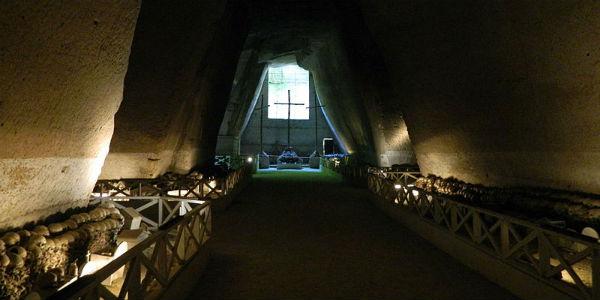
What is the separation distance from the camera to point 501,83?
747 centimetres

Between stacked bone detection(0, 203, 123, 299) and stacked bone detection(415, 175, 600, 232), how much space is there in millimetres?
7673

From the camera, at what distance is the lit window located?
3956cm

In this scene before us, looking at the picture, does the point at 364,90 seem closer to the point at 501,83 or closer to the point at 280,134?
the point at 501,83

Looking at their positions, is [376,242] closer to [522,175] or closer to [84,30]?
[522,175]

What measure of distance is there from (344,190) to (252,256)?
10.6 metres

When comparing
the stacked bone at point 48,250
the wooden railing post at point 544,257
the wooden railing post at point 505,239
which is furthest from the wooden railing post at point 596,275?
the stacked bone at point 48,250

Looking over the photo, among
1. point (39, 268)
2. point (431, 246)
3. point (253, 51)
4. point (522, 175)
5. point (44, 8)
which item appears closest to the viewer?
point (44, 8)

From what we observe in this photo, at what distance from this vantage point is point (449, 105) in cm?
975

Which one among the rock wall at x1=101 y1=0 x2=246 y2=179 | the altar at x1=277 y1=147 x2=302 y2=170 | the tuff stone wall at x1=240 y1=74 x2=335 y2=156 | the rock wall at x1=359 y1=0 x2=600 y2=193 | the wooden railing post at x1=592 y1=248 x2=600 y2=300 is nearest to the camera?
the wooden railing post at x1=592 y1=248 x2=600 y2=300

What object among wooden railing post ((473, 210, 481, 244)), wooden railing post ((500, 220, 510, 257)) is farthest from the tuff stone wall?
wooden railing post ((500, 220, 510, 257))

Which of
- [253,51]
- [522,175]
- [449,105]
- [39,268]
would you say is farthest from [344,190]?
[39,268]

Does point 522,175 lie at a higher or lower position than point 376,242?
higher

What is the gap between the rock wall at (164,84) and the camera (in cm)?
866

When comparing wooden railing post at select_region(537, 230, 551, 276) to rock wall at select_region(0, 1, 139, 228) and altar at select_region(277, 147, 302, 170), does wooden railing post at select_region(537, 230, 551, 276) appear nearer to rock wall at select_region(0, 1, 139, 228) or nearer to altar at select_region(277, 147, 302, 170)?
rock wall at select_region(0, 1, 139, 228)
